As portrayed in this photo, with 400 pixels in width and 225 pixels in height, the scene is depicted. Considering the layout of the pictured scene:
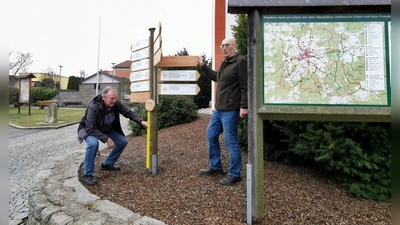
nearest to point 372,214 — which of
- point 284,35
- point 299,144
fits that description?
point 299,144

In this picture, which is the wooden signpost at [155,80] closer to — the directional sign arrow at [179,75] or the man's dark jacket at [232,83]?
the directional sign arrow at [179,75]

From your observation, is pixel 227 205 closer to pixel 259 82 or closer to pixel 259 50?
pixel 259 82

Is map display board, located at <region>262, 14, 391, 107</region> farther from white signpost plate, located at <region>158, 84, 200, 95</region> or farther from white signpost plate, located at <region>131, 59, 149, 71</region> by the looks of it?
white signpost plate, located at <region>131, 59, 149, 71</region>

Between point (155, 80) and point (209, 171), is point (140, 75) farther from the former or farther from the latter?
point (209, 171)

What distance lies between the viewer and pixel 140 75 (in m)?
3.94

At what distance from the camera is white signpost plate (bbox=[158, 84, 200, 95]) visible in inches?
145

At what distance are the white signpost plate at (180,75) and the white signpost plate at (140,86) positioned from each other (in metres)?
0.24

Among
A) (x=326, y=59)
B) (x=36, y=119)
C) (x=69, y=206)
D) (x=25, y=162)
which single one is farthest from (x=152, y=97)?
(x=36, y=119)

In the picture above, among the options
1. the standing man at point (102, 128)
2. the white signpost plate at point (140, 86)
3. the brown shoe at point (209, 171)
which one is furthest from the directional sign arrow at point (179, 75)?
the brown shoe at point (209, 171)

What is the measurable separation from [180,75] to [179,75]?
→ 2cm

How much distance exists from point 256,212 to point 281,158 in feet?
5.99

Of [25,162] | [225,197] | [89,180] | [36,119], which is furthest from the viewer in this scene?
[36,119]

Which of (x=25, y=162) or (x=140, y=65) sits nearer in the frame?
(x=140, y=65)

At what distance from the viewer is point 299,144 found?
10.9 ft
